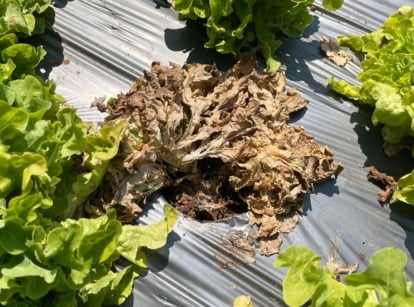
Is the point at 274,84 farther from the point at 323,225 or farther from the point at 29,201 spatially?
the point at 29,201

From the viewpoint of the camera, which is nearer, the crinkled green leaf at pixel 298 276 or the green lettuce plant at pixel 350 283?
the green lettuce plant at pixel 350 283

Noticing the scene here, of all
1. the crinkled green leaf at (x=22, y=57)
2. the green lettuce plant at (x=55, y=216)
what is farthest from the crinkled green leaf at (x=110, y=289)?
the crinkled green leaf at (x=22, y=57)

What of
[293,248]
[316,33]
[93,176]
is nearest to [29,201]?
[93,176]

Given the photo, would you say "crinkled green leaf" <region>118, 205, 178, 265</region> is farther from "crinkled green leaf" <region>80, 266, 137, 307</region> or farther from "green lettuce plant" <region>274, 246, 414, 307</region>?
"green lettuce plant" <region>274, 246, 414, 307</region>

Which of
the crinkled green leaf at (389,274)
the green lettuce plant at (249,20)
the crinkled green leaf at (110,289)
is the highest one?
the green lettuce plant at (249,20)

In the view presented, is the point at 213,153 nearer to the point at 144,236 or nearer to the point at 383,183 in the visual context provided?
the point at 144,236

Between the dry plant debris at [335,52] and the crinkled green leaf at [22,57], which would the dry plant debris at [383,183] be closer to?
the dry plant debris at [335,52]
